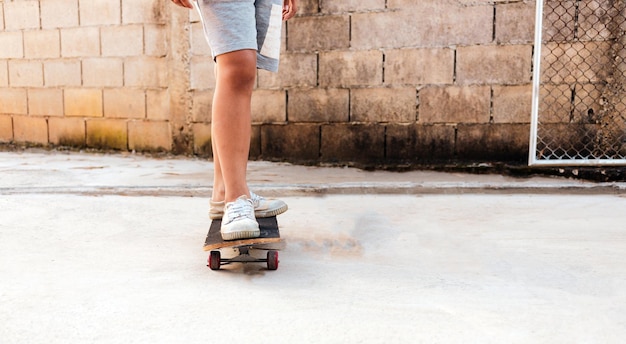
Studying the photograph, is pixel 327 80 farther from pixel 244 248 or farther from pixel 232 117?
pixel 244 248

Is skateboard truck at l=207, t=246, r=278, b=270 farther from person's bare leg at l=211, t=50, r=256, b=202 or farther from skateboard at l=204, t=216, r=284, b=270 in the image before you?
person's bare leg at l=211, t=50, r=256, b=202

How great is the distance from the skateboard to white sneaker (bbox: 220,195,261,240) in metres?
0.01

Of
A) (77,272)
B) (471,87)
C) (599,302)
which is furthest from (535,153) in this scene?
(77,272)

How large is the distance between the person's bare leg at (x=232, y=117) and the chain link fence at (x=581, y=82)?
1924 mm

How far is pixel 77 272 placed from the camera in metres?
1.40

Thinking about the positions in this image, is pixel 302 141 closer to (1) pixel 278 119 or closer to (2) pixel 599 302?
(1) pixel 278 119

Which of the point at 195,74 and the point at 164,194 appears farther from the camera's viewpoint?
the point at 195,74

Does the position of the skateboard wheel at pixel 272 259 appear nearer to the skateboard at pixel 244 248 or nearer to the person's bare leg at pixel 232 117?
the skateboard at pixel 244 248

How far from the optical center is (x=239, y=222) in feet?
4.64

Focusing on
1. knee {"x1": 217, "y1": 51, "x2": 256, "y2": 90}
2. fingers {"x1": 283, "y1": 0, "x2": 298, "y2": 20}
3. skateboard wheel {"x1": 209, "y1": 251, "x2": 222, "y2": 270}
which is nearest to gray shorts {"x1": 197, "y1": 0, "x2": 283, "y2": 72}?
knee {"x1": 217, "y1": 51, "x2": 256, "y2": 90}

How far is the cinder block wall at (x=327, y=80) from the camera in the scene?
304 cm

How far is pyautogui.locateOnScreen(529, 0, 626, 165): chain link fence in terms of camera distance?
9.45 feet

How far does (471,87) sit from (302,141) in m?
1.09

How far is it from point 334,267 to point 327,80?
203 cm
